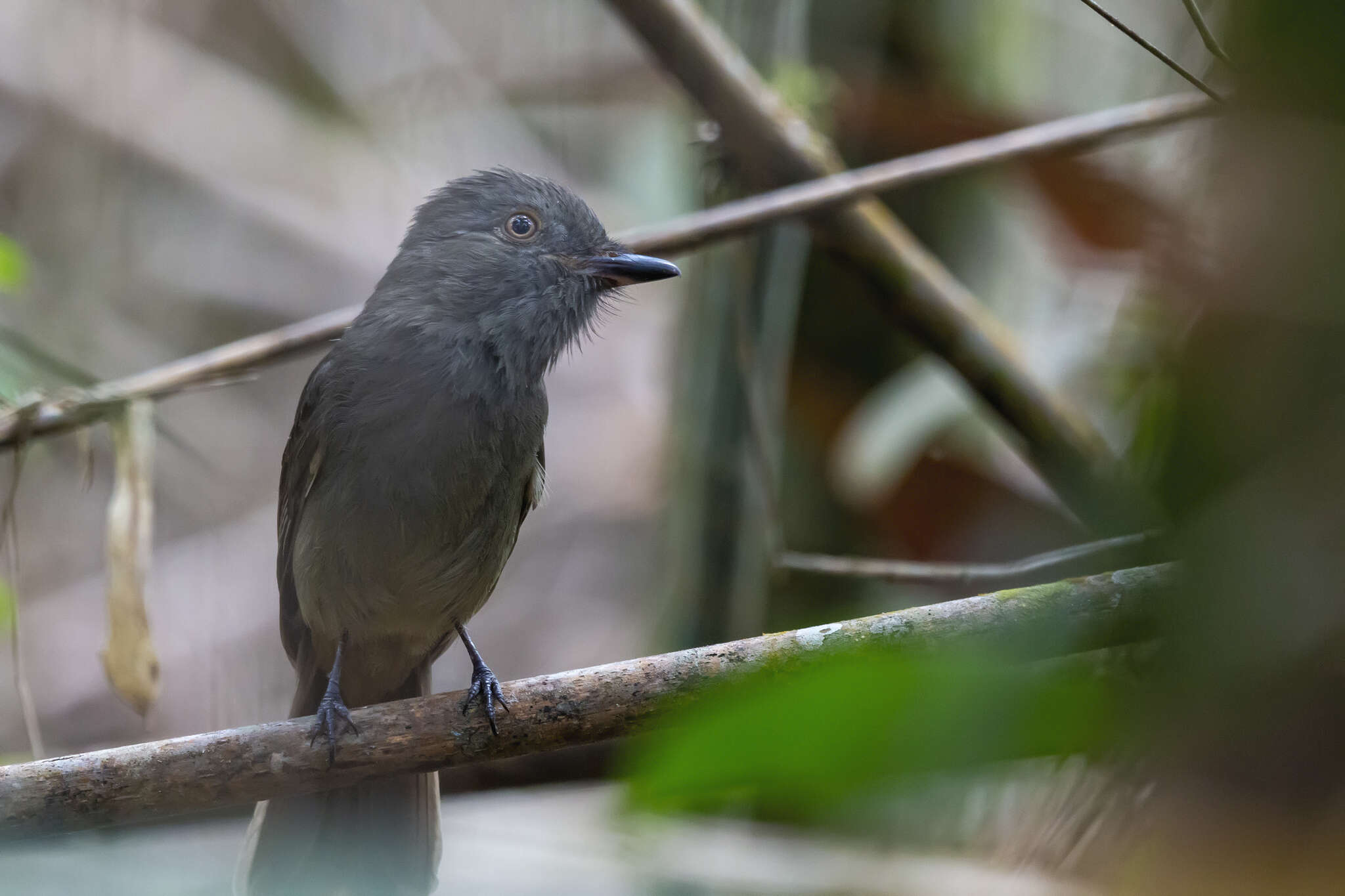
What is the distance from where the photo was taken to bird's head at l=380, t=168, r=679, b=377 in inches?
135

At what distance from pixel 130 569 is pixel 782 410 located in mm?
2291

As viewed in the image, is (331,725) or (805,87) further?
(805,87)

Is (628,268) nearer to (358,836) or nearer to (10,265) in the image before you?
(10,265)

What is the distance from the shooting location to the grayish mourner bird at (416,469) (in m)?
3.22

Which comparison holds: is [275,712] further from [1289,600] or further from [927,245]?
[1289,600]

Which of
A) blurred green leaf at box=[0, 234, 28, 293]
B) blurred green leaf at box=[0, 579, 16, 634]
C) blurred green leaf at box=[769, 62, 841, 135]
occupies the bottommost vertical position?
blurred green leaf at box=[0, 579, 16, 634]

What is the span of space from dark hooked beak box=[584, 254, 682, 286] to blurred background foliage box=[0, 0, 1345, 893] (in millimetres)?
557

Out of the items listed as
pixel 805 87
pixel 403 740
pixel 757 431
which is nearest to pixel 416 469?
pixel 403 740

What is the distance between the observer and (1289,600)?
491mm

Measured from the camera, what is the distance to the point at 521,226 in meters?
3.65

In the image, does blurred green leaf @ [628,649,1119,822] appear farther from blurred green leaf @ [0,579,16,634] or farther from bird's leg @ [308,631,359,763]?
blurred green leaf @ [0,579,16,634]

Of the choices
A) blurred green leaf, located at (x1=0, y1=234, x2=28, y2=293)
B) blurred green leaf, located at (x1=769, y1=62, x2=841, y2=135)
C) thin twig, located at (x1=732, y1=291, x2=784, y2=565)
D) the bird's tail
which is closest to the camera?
blurred green leaf, located at (x1=0, y1=234, x2=28, y2=293)

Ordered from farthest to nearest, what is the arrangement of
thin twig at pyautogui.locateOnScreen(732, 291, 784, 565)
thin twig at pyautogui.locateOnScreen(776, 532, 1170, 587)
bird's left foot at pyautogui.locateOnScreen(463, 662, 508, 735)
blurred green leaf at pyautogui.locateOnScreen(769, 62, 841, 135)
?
blurred green leaf at pyautogui.locateOnScreen(769, 62, 841, 135) < thin twig at pyautogui.locateOnScreen(732, 291, 784, 565) < bird's left foot at pyautogui.locateOnScreen(463, 662, 508, 735) < thin twig at pyautogui.locateOnScreen(776, 532, 1170, 587)

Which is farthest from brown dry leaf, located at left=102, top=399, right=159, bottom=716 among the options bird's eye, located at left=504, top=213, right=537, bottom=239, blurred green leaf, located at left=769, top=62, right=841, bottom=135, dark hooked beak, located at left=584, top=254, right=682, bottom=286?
blurred green leaf, located at left=769, top=62, right=841, bottom=135
